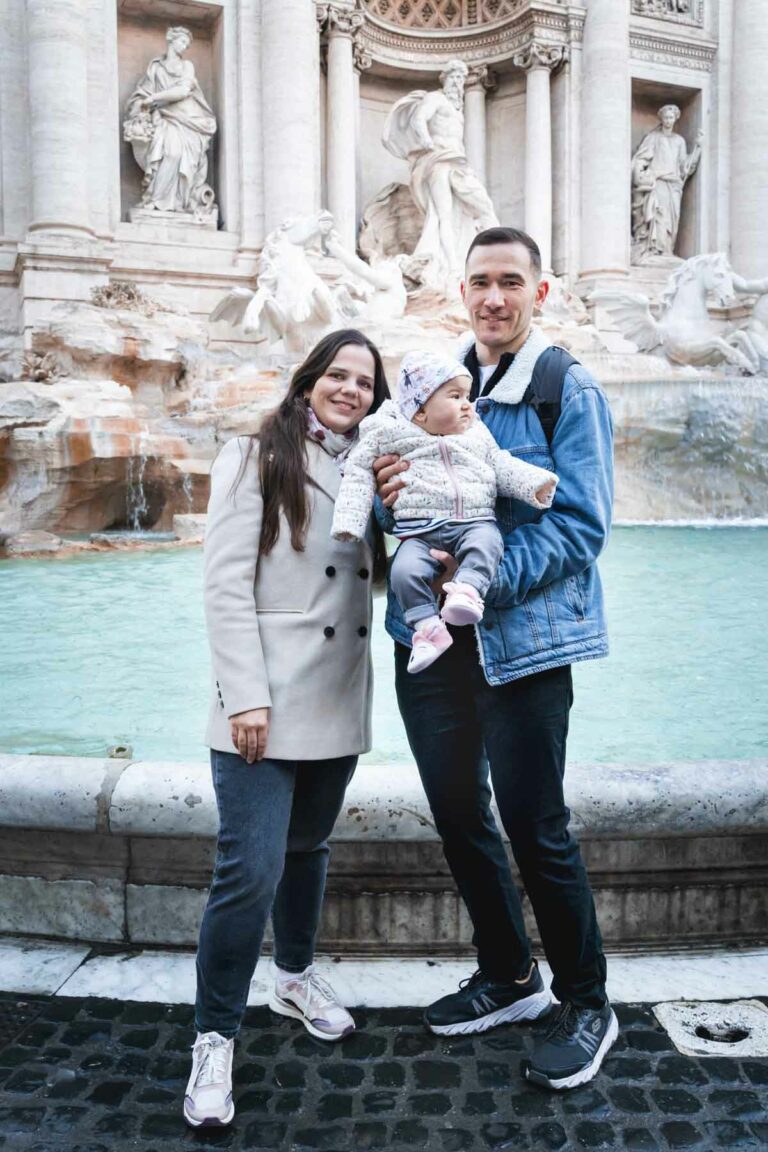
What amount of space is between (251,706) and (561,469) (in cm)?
76

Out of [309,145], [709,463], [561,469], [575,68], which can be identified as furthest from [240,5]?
[561,469]

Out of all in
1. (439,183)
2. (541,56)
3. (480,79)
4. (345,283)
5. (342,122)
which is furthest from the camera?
(480,79)

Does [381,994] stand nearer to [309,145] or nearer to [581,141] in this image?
[309,145]

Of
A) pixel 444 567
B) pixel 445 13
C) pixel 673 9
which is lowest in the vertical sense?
pixel 444 567

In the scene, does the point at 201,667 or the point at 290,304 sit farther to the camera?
the point at 290,304

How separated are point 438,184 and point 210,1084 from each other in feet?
52.0

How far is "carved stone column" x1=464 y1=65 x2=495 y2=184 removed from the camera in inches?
738

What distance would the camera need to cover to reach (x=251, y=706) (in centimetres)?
200

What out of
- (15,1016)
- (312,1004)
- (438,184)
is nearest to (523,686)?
(312,1004)

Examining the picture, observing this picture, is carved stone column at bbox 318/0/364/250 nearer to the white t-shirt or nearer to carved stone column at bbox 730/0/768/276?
carved stone column at bbox 730/0/768/276

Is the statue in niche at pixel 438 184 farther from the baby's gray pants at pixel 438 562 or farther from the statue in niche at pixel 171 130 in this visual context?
the baby's gray pants at pixel 438 562

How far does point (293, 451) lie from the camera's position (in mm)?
2107

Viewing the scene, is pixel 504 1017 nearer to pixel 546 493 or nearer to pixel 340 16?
pixel 546 493

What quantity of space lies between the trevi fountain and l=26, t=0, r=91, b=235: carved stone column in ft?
0.14
